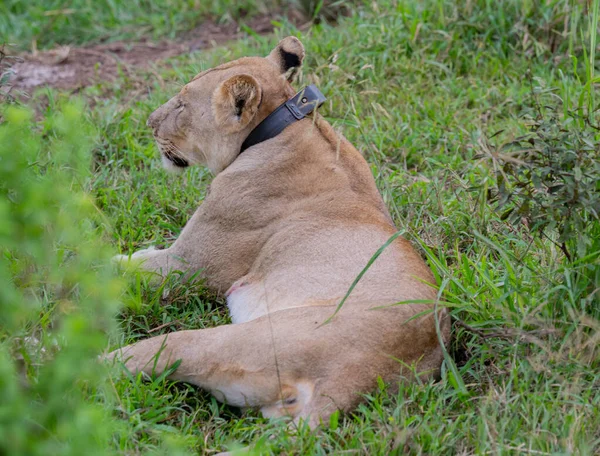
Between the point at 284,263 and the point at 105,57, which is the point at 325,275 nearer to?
the point at 284,263

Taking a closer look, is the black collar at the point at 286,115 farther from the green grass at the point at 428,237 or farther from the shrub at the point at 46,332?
the shrub at the point at 46,332

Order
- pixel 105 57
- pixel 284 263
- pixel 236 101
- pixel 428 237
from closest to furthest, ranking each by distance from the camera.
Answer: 1. pixel 284 263
2. pixel 236 101
3. pixel 428 237
4. pixel 105 57

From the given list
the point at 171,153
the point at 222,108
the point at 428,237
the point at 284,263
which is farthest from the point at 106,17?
the point at 284,263

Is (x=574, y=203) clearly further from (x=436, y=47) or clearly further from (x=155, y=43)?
(x=155, y=43)

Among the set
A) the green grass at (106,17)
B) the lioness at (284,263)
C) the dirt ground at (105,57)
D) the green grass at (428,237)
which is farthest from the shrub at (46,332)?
the green grass at (106,17)

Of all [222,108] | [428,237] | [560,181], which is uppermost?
[222,108]

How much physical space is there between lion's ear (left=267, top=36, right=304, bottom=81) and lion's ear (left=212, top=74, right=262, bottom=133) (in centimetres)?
41

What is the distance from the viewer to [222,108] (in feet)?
13.0

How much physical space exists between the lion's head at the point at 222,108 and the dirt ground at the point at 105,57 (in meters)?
1.86

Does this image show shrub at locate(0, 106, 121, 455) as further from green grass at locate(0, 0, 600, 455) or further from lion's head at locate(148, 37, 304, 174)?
lion's head at locate(148, 37, 304, 174)

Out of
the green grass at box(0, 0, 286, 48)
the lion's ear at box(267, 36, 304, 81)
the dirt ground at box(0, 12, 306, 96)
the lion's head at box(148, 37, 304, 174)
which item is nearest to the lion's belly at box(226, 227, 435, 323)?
the lion's head at box(148, 37, 304, 174)

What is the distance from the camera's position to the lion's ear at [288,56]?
4.29 m

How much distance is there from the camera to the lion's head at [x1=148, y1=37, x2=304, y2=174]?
394 centimetres

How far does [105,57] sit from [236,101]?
2763mm
